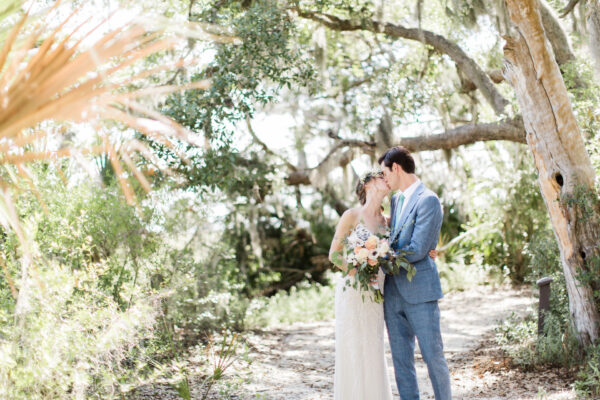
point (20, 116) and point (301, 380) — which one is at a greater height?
point (20, 116)

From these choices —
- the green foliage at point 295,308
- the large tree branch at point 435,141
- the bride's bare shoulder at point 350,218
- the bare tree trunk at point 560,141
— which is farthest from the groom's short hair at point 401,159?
the green foliage at point 295,308

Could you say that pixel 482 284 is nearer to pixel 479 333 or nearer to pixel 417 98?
pixel 479 333

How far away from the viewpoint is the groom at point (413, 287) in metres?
3.56

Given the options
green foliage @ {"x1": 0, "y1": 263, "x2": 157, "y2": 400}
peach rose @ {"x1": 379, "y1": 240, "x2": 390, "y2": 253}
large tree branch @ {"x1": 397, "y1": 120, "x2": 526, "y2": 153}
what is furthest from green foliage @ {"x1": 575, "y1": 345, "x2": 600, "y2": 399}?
large tree branch @ {"x1": 397, "y1": 120, "x2": 526, "y2": 153}

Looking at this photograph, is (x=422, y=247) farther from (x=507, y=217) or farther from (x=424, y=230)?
(x=507, y=217)

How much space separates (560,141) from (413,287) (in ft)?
7.52

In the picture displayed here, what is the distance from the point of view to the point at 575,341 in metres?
5.03

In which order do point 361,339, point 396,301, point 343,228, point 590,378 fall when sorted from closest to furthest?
point 396,301
point 361,339
point 343,228
point 590,378

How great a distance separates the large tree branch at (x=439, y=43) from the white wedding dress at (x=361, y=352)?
4.72 metres

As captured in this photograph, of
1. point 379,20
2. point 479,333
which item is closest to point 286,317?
point 479,333

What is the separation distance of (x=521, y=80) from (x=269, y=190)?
4.42m

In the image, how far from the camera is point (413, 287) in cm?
362

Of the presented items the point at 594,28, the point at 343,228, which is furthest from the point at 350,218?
the point at 594,28

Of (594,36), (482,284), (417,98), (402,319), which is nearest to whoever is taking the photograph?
(402,319)
